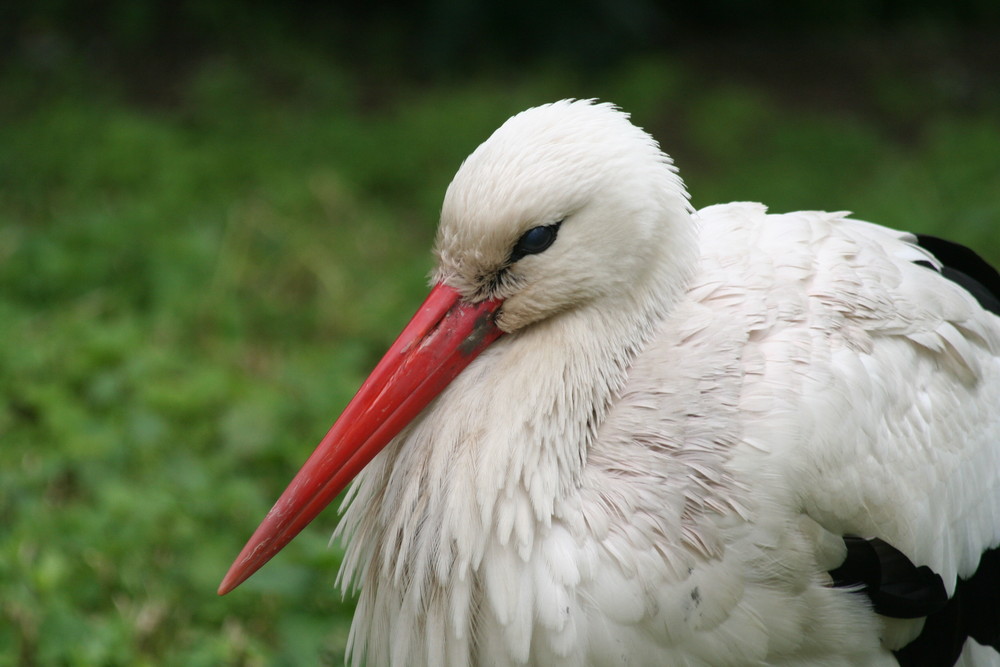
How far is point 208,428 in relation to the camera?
3373 millimetres

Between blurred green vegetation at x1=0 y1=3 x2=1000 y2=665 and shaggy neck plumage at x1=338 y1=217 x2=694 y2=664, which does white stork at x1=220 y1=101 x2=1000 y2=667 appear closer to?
shaggy neck plumage at x1=338 y1=217 x2=694 y2=664

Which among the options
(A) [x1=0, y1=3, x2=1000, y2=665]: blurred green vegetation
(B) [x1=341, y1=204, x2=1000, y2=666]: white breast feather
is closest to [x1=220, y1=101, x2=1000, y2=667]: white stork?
(B) [x1=341, y1=204, x2=1000, y2=666]: white breast feather

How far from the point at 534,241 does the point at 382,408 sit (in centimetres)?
42

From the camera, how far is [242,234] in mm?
4449

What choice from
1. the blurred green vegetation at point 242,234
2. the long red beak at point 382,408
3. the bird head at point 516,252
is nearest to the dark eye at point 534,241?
the bird head at point 516,252

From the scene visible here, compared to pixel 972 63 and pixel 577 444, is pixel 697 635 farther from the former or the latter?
pixel 972 63


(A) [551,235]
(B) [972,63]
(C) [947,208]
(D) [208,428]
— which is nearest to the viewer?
(A) [551,235]

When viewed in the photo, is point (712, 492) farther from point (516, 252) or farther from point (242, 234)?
point (242, 234)

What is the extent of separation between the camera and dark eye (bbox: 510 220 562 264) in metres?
1.91


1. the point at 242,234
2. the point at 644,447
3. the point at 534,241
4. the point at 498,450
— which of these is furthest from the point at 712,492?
the point at 242,234

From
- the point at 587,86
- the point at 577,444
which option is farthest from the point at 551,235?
the point at 587,86

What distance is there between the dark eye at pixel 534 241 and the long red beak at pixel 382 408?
0.11 metres

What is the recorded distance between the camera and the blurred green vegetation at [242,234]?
2768mm

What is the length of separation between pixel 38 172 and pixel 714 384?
3903 mm
